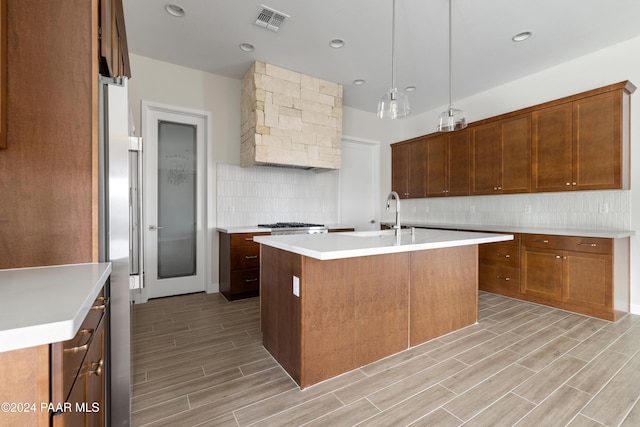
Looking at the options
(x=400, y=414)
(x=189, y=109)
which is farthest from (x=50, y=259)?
(x=189, y=109)

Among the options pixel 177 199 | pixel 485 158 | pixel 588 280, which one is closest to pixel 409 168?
pixel 485 158

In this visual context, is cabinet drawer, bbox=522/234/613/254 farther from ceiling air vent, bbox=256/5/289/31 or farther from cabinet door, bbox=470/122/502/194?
ceiling air vent, bbox=256/5/289/31

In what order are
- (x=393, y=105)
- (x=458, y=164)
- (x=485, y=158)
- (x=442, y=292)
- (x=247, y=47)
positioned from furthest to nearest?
(x=458, y=164) < (x=485, y=158) < (x=247, y=47) < (x=442, y=292) < (x=393, y=105)

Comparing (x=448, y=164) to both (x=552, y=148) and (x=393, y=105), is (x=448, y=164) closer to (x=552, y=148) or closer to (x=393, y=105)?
(x=552, y=148)

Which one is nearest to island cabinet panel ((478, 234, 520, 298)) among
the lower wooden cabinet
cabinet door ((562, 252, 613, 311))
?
cabinet door ((562, 252, 613, 311))

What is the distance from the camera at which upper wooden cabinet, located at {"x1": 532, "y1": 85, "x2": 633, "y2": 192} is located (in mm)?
3082

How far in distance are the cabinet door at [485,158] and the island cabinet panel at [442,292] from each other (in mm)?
1943

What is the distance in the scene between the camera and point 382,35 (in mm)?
3217

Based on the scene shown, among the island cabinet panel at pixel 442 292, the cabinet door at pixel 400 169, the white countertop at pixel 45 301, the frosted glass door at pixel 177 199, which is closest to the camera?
the white countertop at pixel 45 301

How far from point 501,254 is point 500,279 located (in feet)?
1.12

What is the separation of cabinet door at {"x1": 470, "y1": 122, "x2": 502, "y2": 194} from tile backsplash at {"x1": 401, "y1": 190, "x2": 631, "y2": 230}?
37cm

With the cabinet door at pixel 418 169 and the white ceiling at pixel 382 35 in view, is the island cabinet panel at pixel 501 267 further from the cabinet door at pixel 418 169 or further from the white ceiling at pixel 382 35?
the white ceiling at pixel 382 35

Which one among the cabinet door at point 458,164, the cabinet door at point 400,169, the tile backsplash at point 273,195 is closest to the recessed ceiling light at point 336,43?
the tile backsplash at point 273,195

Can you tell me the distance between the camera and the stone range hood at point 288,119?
149 inches
